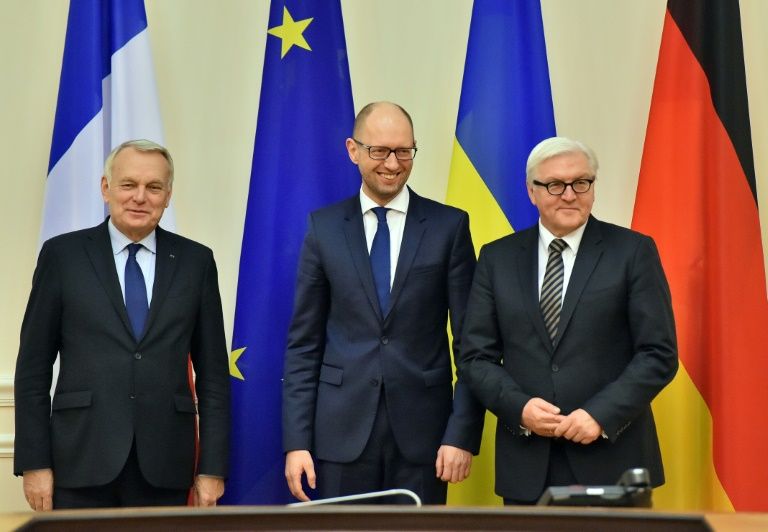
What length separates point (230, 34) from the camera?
4465 millimetres

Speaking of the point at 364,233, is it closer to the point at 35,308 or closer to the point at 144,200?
the point at 144,200

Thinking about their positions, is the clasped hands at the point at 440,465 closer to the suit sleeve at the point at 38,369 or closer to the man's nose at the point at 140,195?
the suit sleeve at the point at 38,369

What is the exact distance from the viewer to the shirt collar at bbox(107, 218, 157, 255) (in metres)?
3.30

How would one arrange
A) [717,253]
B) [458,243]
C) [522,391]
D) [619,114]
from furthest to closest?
[619,114]
[717,253]
[458,243]
[522,391]

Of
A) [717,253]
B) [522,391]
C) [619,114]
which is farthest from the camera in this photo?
[619,114]

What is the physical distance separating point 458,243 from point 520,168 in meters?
0.65

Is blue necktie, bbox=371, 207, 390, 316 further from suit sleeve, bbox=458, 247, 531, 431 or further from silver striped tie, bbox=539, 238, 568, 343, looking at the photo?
silver striped tie, bbox=539, 238, 568, 343

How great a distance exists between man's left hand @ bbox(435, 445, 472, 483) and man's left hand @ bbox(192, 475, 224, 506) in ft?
2.10

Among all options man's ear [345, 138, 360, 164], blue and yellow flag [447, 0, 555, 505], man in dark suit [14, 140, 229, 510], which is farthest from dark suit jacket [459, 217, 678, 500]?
man in dark suit [14, 140, 229, 510]

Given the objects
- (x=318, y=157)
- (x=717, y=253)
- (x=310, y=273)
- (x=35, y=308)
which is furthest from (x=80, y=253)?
(x=717, y=253)

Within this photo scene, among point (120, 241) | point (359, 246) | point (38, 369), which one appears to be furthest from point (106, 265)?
point (359, 246)

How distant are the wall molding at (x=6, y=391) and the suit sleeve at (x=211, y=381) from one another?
1.23 meters

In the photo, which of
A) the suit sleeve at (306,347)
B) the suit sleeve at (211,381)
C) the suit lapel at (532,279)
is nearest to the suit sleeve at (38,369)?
the suit sleeve at (211,381)

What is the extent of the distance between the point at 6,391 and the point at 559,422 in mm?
2264
